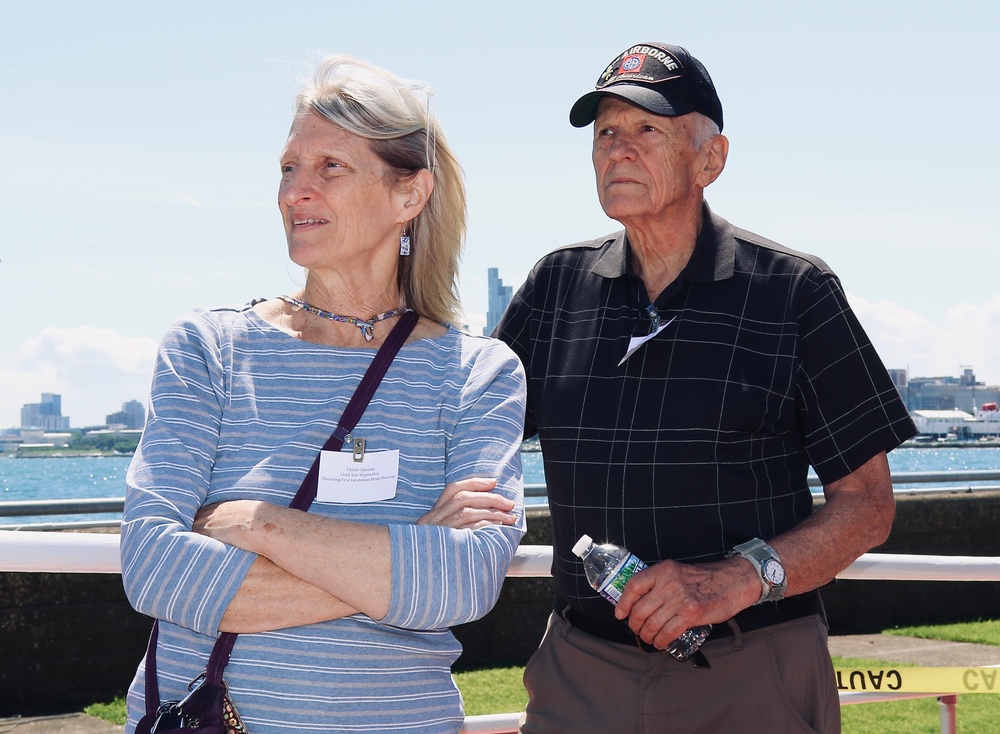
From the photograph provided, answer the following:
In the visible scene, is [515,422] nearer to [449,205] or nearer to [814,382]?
[449,205]

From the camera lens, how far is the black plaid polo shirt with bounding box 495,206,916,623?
2199mm

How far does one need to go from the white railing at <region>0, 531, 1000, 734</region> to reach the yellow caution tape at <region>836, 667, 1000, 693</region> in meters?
0.02

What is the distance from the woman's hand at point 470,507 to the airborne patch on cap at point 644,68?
112 cm

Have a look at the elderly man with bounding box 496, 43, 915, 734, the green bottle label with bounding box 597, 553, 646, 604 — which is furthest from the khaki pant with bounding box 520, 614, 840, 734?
the green bottle label with bounding box 597, 553, 646, 604

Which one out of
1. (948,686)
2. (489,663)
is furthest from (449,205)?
(489,663)

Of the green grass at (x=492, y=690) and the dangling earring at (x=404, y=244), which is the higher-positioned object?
the dangling earring at (x=404, y=244)

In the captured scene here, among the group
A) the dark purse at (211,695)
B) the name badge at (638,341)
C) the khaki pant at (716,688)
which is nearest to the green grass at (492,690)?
the khaki pant at (716,688)

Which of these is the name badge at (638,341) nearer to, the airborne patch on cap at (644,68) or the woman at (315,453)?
the woman at (315,453)

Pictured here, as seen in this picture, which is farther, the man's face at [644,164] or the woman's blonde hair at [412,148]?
the man's face at [644,164]

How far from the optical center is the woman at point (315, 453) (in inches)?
65.4

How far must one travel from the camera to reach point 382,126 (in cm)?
203

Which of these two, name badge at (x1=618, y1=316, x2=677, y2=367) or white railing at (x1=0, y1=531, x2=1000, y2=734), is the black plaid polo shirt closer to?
name badge at (x1=618, y1=316, x2=677, y2=367)

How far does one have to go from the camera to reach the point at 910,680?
272 cm

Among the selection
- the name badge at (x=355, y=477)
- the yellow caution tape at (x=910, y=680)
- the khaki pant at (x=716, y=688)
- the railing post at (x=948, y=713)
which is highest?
the name badge at (x=355, y=477)
